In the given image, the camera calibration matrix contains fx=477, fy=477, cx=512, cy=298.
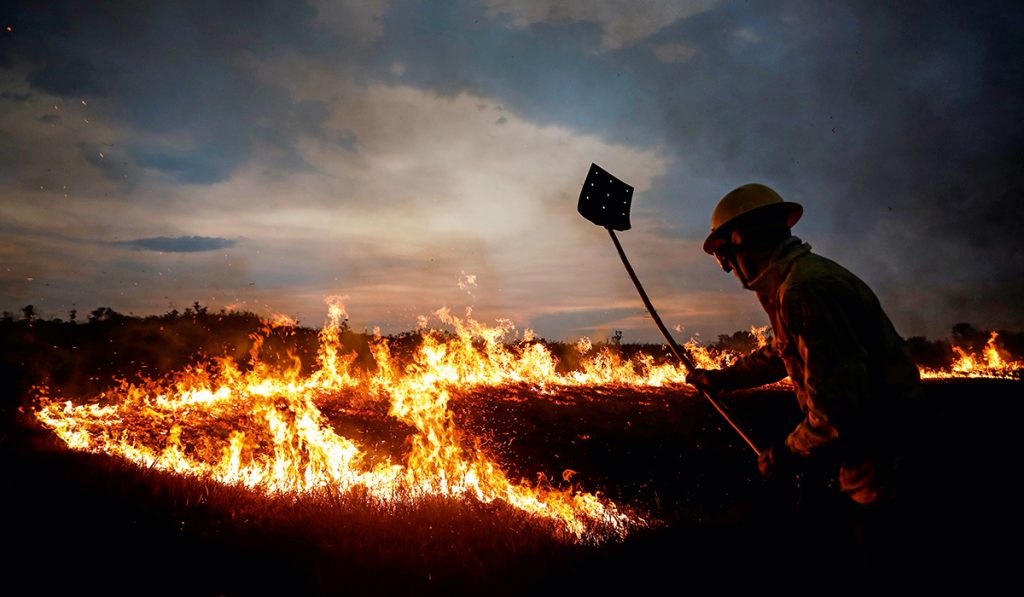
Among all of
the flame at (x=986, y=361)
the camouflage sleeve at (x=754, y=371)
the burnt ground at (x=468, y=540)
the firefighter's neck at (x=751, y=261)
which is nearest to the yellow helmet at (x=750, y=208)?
the firefighter's neck at (x=751, y=261)

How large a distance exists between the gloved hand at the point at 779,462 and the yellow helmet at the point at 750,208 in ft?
5.10

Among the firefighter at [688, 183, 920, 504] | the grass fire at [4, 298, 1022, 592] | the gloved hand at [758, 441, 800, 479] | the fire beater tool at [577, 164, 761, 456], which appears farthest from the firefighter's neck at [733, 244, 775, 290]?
the grass fire at [4, 298, 1022, 592]

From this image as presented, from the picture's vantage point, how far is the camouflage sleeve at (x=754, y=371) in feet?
12.9

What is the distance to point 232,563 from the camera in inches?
170

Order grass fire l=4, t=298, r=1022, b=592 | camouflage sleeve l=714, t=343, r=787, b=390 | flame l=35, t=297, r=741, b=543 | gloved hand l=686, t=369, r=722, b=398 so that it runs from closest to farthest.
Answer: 1. camouflage sleeve l=714, t=343, r=787, b=390
2. gloved hand l=686, t=369, r=722, b=398
3. grass fire l=4, t=298, r=1022, b=592
4. flame l=35, t=297, r=741, b=543

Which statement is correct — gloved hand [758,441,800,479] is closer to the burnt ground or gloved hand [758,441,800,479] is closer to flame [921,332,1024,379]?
the burnt ground

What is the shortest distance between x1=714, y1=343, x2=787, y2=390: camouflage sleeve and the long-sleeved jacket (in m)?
1.04

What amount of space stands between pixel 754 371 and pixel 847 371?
152cm

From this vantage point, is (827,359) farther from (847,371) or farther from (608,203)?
(608,203)

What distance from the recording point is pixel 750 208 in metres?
3.41

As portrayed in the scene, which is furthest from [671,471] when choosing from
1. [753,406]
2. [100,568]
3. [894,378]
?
[100,568]

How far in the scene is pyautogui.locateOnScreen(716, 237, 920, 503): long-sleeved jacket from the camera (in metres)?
2.58

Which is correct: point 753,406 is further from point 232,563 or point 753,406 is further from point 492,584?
point 232,563

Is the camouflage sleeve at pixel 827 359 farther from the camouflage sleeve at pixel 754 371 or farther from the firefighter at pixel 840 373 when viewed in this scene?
the camouflage sleeve at pixel 754 371
